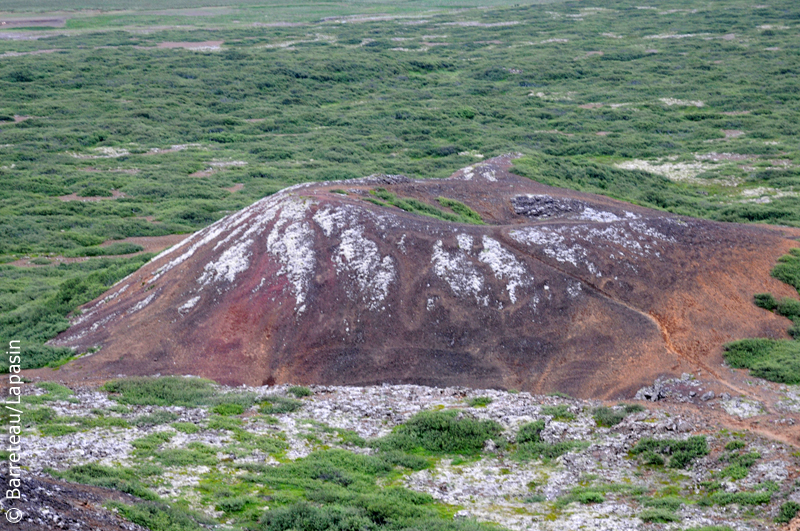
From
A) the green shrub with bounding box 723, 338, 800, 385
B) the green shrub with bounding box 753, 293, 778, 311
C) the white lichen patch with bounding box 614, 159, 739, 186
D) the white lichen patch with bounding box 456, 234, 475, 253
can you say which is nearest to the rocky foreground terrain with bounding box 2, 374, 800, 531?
the green shrub with bounding box 723, 338, 800, 385

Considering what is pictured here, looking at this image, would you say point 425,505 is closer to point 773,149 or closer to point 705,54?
point 773,149

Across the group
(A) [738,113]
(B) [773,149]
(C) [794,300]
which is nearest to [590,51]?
(A) [738,113]

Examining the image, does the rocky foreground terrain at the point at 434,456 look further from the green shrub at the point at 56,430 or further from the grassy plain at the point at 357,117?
the grassy plain at the point at 357,117

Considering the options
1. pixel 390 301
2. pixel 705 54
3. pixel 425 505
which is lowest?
pixel 425 505

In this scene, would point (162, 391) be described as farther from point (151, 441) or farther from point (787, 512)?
point (787, 512)

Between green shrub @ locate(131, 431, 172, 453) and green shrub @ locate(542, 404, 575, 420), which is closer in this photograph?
green shrub @ locate(131, 431, 172, 453)

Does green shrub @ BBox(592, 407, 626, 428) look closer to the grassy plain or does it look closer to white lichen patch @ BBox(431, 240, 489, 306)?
white lichen patch @ BBox(431, 240, 489, 306)
